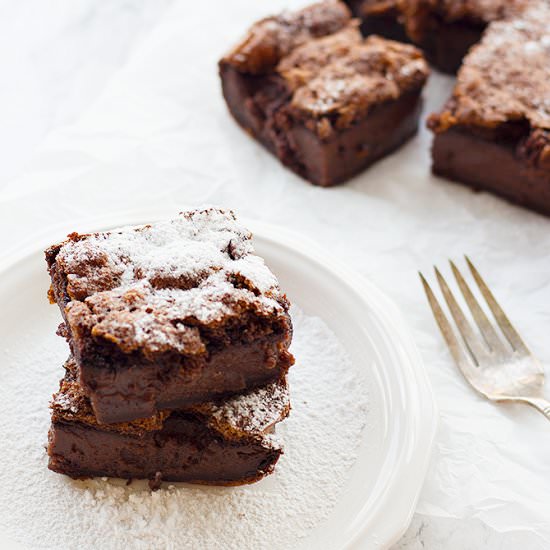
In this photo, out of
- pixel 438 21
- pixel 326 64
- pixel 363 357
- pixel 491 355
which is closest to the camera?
pixel 363 357

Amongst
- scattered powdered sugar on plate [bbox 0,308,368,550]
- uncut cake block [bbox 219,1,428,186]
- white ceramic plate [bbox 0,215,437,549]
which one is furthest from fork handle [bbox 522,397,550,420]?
uncut cake block [bbox 219,1,428,186]

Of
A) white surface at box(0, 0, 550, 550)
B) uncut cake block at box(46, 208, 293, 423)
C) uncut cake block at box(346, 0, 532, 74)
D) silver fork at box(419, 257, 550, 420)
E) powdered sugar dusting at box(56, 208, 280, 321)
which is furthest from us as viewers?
uncut cake block at box(346, 0, 532, 74)

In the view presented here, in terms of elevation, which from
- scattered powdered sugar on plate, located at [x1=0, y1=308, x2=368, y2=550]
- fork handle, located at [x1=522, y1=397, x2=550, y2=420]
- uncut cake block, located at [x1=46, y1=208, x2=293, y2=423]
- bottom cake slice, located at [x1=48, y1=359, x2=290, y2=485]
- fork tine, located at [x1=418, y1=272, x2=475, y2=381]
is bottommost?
fork handle, located at [x1=522, y1=397, x2=550, y2=420]

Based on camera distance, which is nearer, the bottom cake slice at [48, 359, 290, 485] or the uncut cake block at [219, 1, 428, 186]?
the bottom cake slice at [48, 359, 290, 485]

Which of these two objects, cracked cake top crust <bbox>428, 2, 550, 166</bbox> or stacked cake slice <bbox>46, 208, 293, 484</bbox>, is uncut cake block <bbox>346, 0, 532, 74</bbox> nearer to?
cracked cake top crust <bbox>428, 2, 550, 166</bbox>

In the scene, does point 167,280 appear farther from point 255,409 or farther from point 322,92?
point 322,92

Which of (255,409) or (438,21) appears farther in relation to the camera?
(438,21)

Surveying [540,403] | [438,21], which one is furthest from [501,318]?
[438,21]
